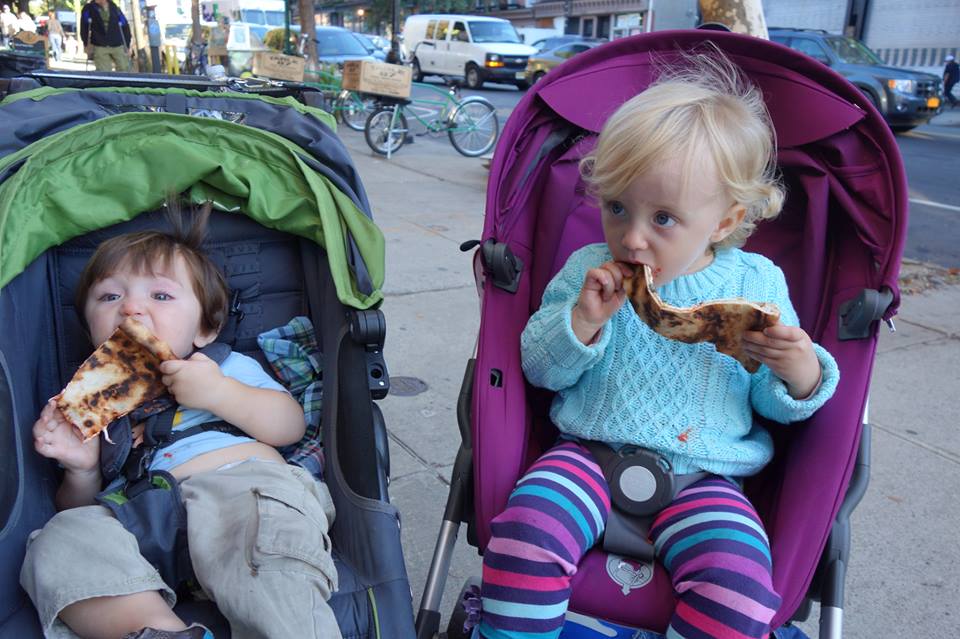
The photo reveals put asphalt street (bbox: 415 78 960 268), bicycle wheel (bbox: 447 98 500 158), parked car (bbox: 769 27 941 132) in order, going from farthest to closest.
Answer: parked car (bbox: 769 27 941 132), bicycle wheel (bbox: 447 98 500 158), asphalt street (bbox: 415 78 960 268)

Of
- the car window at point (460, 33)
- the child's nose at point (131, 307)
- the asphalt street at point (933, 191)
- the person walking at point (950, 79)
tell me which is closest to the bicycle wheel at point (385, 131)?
the asphalt street at point (933, 191)

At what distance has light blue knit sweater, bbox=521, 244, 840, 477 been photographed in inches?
70.8

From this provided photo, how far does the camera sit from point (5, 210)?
6.07ft

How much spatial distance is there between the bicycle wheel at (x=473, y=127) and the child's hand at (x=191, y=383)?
26.9 ft

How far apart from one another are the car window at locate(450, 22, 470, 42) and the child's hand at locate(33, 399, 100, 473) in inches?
767

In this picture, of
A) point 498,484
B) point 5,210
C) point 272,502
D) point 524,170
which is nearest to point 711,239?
point 524,170

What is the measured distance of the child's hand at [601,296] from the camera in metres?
1.71

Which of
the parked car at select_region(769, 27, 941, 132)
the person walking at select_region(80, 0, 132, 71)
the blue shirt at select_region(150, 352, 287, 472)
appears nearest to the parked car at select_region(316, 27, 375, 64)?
the person walking at select_region(80, 0, 132, 71)

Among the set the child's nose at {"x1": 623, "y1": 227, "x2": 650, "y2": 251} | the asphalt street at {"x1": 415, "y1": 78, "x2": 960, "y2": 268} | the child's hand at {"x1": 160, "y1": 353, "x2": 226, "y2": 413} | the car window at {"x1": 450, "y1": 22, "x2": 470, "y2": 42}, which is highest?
the car window at {"x1": 450, "y1": 22, "x2": 470, "y2": 42}

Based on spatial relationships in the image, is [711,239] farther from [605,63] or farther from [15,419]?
[15,419]

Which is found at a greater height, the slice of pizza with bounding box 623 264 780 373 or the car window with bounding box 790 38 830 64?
the car window with bounding box 790 38 830 64

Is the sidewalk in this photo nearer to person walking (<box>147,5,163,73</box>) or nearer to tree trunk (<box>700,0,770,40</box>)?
tree trunk (<box>700,0,770,40</box>)

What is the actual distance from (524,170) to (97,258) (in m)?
1.10

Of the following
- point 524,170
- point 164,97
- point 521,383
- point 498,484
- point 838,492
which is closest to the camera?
point 838,492
